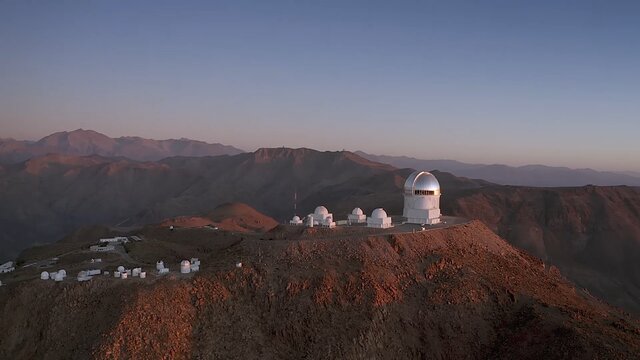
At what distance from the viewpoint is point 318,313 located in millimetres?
41188

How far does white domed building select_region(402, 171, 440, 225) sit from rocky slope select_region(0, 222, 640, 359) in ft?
30.6

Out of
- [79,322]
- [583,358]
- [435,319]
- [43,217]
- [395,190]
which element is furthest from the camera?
[43,217]

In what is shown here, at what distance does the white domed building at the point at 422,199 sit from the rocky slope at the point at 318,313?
9336 millimetres

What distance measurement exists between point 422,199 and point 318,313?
23.7 metres

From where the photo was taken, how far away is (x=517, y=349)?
40.1m

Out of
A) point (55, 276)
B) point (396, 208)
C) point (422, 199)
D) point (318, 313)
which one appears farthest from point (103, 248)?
point (396, 208)

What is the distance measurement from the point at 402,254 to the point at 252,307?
16.1 metres

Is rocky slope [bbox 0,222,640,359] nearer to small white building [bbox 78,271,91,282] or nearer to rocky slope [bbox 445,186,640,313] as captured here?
small white building [bbox 78,271,91,282]

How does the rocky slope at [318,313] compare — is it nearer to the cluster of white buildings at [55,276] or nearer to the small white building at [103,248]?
the cluster of white buildings at [55,276]

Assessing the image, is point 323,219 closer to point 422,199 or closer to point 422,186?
point 422,199

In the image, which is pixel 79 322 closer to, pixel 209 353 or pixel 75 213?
pixel 209 353

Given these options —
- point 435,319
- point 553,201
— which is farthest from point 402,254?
point 553,201

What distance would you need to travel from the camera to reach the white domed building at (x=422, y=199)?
59.0 meters

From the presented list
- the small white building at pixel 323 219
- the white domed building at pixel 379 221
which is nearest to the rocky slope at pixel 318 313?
the white domed building at pixel 379 221
